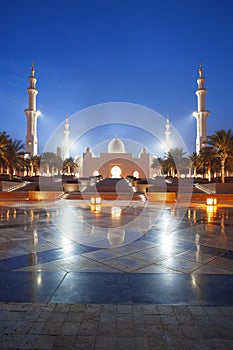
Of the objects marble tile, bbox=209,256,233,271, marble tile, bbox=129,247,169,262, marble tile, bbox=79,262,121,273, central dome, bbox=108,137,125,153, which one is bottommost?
marble tile, bbox=129,247,169,262

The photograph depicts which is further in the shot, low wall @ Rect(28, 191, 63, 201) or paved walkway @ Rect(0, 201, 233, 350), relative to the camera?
low wall @ Rect(28, 191, 63, 201)

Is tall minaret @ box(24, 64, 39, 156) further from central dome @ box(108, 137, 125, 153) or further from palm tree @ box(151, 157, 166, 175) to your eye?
palm tree @ box(151, 157, 166, 175)

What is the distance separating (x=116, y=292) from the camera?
9.64ft

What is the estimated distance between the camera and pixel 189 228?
687cm

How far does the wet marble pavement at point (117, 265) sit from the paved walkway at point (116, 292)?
0.5 inches

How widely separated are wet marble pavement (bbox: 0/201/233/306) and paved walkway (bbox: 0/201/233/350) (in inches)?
0.5

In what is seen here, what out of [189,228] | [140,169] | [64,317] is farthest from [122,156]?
[64,317]

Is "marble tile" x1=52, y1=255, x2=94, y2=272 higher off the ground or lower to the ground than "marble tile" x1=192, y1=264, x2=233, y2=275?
lower

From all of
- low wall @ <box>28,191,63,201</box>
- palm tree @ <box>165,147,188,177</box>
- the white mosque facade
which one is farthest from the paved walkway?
the white mosque facade

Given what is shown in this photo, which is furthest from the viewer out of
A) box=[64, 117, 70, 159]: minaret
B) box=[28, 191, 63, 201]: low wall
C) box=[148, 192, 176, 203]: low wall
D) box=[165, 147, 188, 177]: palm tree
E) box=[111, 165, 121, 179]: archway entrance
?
box=[111, 165, 121, 179]: archway entrance

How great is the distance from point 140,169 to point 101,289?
67.3 metres

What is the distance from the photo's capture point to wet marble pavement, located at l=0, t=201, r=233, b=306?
286cm

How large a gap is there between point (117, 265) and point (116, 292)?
958 mm

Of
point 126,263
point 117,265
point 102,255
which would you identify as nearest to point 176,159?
point 102,255
